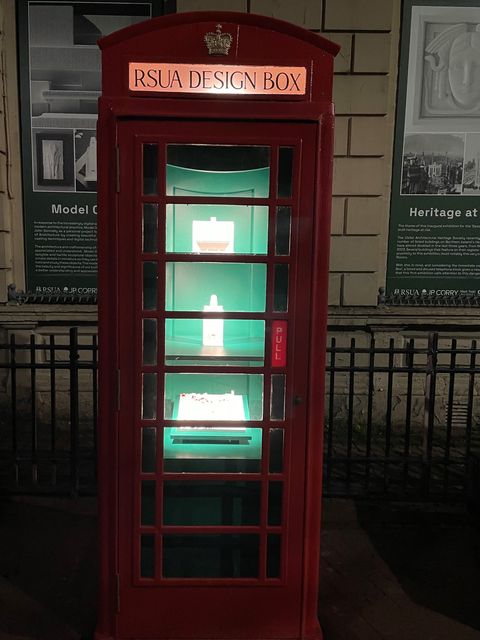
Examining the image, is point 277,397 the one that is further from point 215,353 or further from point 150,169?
point 150,169

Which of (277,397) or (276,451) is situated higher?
(277,397)

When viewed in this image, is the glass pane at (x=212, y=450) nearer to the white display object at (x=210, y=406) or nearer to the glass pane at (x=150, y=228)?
the white display object at (x=210, y=406)

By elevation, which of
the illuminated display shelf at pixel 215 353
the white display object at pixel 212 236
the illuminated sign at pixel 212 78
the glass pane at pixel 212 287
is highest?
the illuminated sign at pixel 212 78

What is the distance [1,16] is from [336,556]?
21.2 feet

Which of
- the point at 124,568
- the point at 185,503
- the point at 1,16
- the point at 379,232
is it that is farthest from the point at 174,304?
the point at 1,16

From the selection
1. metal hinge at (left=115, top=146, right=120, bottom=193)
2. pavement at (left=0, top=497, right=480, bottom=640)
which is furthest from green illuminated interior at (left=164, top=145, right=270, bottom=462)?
pavement at (left=0, top=497, right=480, bottom=640)

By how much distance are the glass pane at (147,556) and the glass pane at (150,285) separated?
1138 mm

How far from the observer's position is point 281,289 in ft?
8.74

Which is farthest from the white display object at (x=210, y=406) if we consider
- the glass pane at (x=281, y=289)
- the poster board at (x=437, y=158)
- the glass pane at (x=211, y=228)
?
the poster board at (x=437, y=158)

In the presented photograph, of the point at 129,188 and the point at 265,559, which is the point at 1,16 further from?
the point at 265,559

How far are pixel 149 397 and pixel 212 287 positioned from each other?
644 mm

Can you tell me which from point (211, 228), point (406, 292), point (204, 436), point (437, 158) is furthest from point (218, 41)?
point (406, 292)

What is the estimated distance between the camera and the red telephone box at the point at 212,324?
8.18ft

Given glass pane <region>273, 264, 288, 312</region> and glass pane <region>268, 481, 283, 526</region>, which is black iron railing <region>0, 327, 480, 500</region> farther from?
glass pane <region>273, 264, 288, 312</region>
